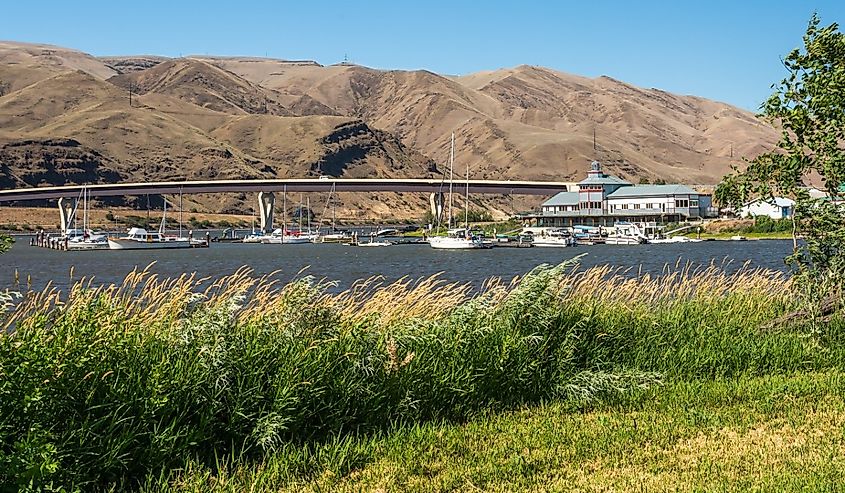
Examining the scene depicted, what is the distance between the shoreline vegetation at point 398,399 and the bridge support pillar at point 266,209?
5826 inches

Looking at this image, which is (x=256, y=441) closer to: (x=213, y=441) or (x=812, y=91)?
(x=213, y=441)

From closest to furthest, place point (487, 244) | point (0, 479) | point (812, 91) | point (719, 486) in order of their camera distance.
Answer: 1. point (0, 479)
2. point (719, 486)
3. point (812, 91)
4. point (487, 244)

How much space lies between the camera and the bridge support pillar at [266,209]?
525 feet

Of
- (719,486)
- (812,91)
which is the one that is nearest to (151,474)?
(719,486)

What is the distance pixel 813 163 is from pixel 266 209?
15179cm

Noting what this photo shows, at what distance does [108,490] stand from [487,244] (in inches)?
4287

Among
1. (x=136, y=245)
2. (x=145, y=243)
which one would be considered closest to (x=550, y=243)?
(x=145, y=243)

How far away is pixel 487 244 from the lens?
116500 mm

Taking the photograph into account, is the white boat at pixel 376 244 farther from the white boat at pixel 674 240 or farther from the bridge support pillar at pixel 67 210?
the bridge support pillar at pixel 67 210

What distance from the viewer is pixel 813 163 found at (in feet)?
49.3

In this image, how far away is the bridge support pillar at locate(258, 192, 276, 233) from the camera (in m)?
160

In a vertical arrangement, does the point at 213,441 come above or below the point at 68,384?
below

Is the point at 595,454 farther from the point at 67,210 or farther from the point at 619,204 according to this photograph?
the point at 67,210

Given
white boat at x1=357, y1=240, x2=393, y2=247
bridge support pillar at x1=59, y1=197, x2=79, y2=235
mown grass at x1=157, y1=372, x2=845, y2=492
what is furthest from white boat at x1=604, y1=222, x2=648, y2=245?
mown grass at x1=157, y1=372, x2=845, y2=492
